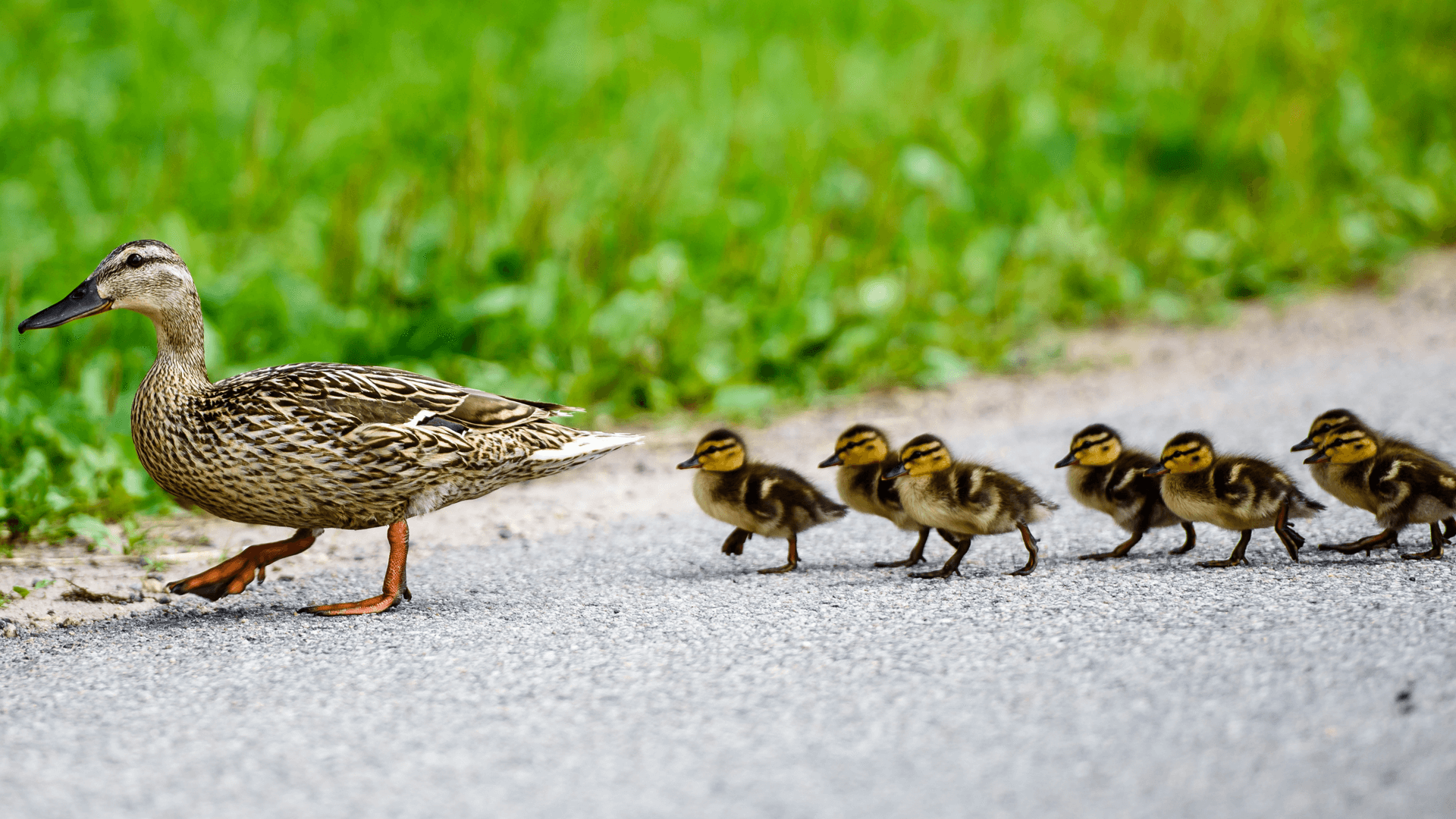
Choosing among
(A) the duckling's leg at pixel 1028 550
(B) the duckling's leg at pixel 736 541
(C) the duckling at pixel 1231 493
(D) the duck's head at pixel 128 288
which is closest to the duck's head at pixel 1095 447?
(C) the duckling at pixel 1231 493

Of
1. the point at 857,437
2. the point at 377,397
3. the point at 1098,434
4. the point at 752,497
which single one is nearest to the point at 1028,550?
the point at 1098,434

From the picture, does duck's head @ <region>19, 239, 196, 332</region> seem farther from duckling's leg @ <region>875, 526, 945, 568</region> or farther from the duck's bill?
duckling's leg @ <region>875, 526, 945, 568</region>

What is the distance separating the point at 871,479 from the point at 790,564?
1.57ft

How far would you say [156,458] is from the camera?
468 cm

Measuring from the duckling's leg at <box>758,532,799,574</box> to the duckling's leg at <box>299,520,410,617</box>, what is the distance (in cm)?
131

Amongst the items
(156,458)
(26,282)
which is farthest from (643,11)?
(156,458)

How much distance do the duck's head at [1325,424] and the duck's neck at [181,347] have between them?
12.9 ft

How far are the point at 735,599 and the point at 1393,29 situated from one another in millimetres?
12387

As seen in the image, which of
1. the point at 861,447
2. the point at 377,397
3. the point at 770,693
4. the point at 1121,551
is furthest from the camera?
the point at 861,447

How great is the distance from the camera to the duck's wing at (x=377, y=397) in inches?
183

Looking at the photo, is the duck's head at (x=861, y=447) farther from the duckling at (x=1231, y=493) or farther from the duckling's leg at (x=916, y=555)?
the duckling at (x=1231, y=493)

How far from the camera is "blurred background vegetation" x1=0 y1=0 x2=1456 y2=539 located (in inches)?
298

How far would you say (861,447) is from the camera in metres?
5.21

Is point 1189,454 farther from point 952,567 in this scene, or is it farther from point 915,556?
point 915,556
